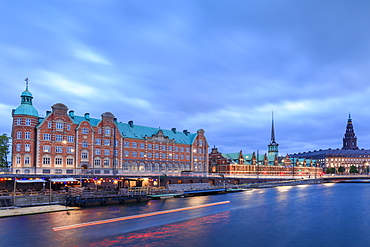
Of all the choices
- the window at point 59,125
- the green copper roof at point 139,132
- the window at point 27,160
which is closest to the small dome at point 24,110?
the window at point 59,125

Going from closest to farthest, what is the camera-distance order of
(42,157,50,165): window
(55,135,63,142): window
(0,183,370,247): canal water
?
1. (0,183,370,247): canal water
2. (42,157,50,165): window
3. (55,135,63,142): window

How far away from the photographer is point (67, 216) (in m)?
47.1

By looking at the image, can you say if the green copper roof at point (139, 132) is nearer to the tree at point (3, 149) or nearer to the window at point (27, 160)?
the window at point (27, 160)

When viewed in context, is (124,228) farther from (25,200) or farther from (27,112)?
(27,112)

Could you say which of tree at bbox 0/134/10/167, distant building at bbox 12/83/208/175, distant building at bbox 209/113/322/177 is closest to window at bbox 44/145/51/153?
distant building at bbox 12/83/208/175

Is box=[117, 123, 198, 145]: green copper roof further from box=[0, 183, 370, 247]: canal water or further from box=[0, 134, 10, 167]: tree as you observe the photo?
box=[0, 183, 370, 247]: canal water

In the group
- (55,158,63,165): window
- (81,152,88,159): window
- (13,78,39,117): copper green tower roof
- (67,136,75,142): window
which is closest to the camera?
(13,78,39,117): copper green tower roof

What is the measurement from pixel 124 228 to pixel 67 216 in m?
12.4

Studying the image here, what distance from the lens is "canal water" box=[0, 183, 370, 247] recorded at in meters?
34.9

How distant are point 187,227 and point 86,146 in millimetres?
61601

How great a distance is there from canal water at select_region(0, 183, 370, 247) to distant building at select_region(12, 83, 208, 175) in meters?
38.0

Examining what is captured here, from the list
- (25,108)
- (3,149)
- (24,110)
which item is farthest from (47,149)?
(3,149)

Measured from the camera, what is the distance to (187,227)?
42.1m

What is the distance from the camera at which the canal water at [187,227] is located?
115ft
